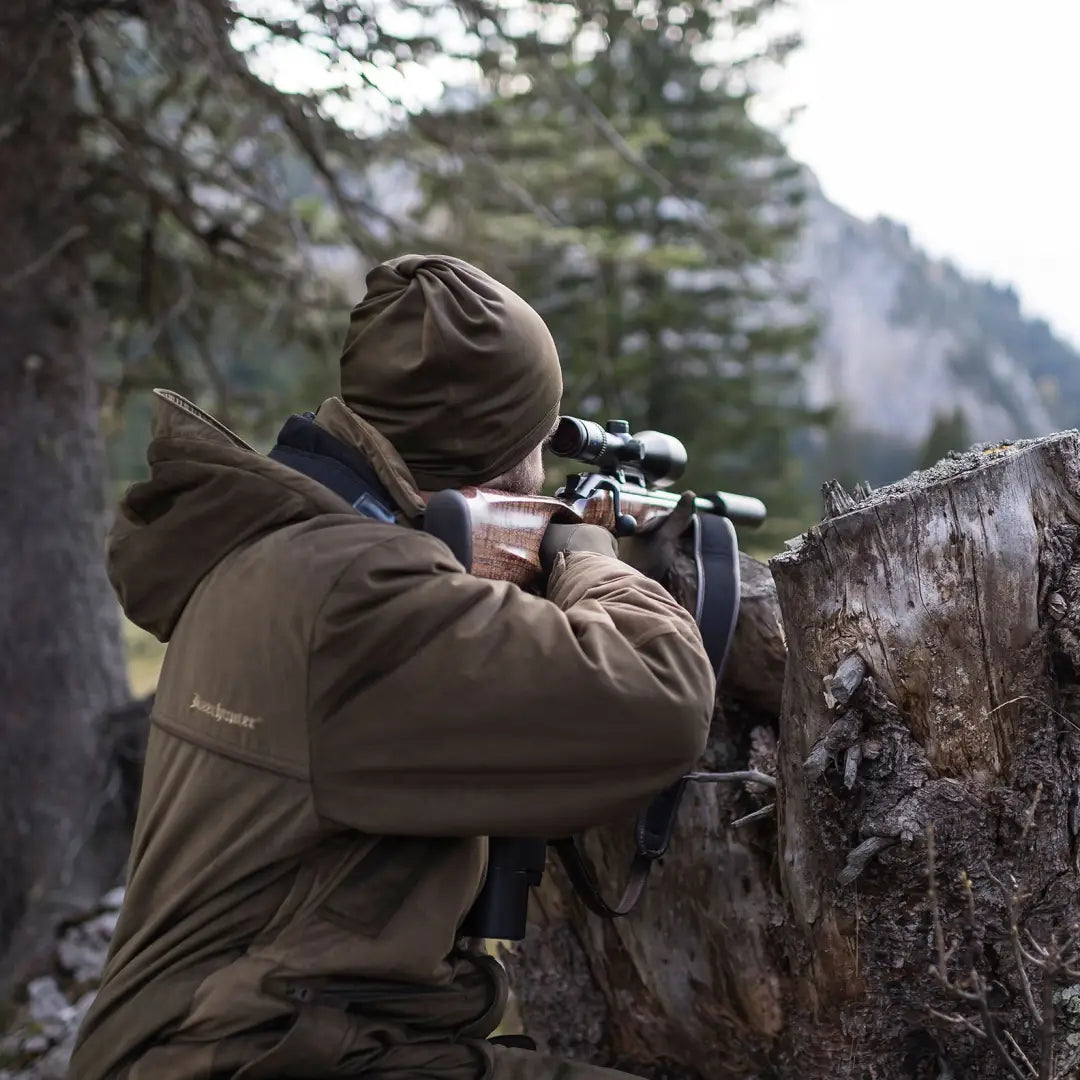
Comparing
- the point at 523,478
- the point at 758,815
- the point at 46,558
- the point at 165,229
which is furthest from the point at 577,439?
the point at 165,229

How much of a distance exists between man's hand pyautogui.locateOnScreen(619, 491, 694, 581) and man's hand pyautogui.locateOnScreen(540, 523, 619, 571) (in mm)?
552

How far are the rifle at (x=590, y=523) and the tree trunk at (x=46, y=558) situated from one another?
4173mm

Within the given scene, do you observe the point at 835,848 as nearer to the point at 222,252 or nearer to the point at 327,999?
the point at 327,999

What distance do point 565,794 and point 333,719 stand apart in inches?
17.6

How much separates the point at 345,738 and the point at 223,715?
26cm

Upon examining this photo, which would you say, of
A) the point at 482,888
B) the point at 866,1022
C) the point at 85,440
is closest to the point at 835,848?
the point at 866,1022

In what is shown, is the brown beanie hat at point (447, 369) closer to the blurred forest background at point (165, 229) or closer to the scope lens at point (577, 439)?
the scope lens at point (577, 439)

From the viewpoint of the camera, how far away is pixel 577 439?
2840 mm

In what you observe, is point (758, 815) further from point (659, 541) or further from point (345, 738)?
point (345, 738)

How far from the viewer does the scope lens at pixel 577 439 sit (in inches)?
112

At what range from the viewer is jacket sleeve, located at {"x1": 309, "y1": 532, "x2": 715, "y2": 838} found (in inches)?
77.5

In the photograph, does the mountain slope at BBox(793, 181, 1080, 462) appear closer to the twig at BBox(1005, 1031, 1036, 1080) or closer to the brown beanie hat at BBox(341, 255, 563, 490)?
the twig at BBox(1005, 1031, 1036, 1080)

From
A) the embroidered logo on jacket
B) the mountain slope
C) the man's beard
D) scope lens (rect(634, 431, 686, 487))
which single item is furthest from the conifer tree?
the mountain slope

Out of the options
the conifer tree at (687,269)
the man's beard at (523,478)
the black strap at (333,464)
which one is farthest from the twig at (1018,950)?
the conifer tree at (687,269)
